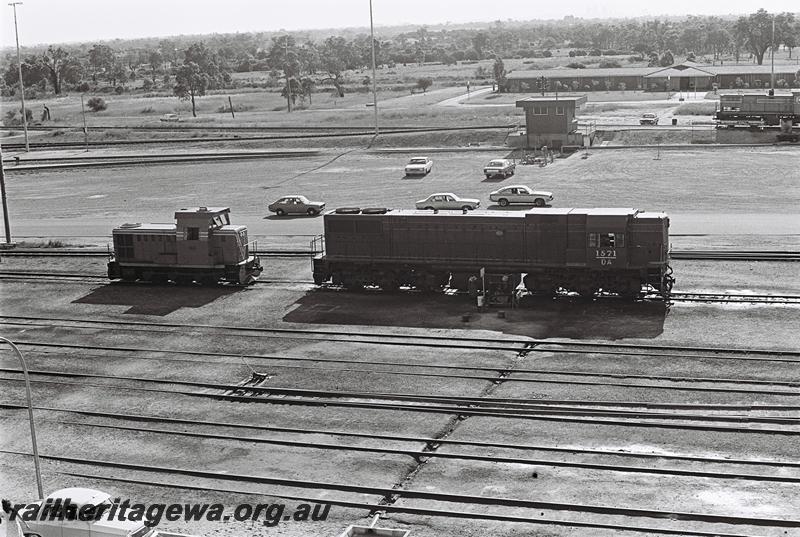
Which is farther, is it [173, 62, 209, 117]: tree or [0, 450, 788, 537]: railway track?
[173, 62, 209, 117]: tree

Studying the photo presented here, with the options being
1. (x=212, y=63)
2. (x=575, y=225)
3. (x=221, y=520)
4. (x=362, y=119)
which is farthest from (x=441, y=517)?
(x=212, y=63)

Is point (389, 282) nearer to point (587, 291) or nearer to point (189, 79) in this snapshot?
point (587, 291)

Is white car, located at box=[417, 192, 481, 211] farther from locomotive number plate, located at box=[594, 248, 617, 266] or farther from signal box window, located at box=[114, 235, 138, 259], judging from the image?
locomotive number plate, located at box=[594, 248, 617, 266]

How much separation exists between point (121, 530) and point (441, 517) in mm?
7104

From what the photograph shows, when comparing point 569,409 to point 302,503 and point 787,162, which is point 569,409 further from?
point 787,162

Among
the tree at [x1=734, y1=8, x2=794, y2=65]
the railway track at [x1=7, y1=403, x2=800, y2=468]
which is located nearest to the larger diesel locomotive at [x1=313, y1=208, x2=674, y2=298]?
the railway track at [x1=7, y1=403, x2=800, y2=468]

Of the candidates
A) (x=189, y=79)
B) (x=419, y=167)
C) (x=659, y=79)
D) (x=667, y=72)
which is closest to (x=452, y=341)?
(x=419, y=167)

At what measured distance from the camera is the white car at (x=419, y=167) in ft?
245

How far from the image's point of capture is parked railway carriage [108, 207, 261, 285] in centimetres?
4700

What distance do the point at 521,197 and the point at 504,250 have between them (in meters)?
19.5

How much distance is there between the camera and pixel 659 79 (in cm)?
14325

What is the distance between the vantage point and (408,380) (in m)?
32.8

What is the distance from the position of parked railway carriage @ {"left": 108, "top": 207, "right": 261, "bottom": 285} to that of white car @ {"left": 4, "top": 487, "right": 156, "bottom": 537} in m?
25.9

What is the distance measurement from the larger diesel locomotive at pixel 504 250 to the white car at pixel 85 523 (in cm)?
2360
